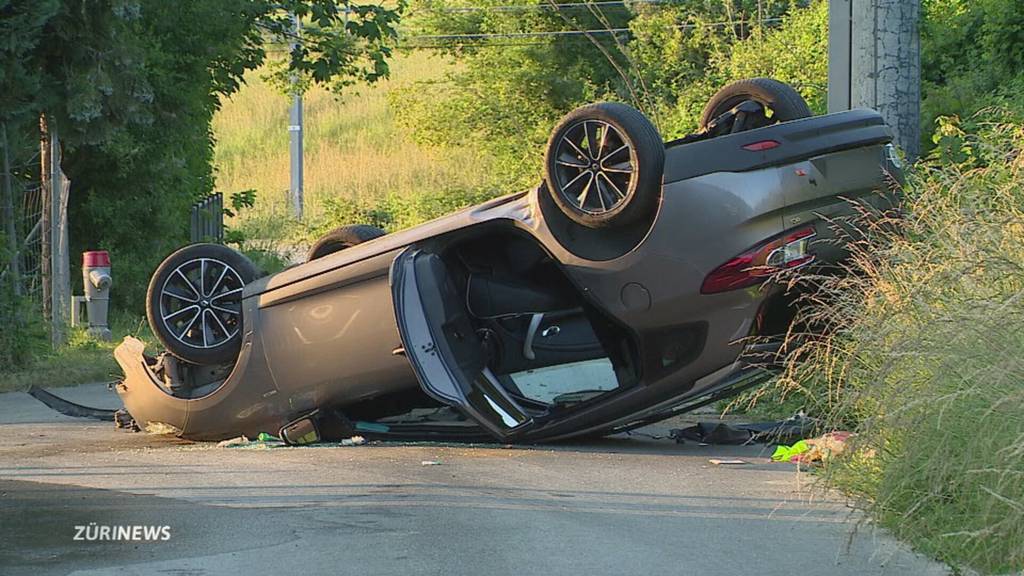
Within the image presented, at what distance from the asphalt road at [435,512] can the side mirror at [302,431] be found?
12 centimetres

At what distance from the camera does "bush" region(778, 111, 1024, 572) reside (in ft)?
20.7

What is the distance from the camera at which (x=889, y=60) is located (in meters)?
11.7

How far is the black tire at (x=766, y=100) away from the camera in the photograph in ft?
32.1

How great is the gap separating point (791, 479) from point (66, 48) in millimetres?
9997

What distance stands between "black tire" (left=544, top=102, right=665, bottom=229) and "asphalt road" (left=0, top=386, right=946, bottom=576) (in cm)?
151

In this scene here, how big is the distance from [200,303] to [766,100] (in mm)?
3976

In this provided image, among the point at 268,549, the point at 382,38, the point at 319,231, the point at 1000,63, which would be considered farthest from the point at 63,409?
the point at 319,231

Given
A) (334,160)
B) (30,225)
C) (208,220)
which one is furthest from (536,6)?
(30,225)

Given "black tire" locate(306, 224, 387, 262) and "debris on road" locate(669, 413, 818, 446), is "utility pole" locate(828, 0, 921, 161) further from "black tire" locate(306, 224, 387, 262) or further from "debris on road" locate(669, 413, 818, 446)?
"black tire" locate(306, 224, 387, 262)

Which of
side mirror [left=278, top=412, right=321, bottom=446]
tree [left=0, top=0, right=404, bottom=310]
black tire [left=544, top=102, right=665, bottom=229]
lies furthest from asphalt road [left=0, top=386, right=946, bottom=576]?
tree [left=0, top=0, right=404, bottom=310]

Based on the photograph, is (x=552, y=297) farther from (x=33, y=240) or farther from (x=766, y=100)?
(x=33, y=240)

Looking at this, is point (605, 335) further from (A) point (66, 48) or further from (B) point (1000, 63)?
(B) point (1000, 63)

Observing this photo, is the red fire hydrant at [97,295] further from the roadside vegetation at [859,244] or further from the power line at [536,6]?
the power line at [536,6]

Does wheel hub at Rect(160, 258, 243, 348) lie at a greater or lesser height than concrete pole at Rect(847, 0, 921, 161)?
lesser
